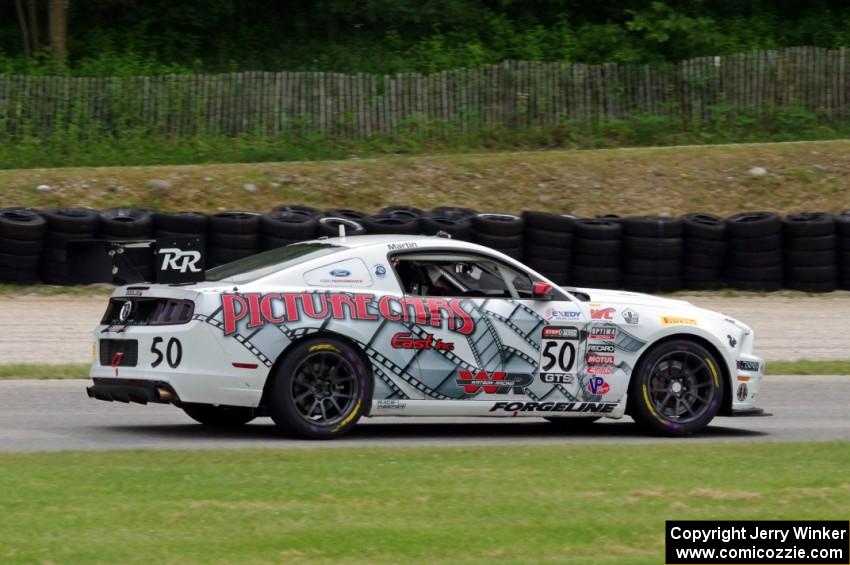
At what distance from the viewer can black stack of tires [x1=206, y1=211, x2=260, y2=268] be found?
19.8 m

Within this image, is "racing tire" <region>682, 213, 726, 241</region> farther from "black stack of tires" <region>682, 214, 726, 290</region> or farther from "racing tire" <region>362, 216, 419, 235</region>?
"racing tire" <region>362, 216, 419, 235</region>

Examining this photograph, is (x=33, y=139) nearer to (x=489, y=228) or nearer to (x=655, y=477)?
(x=489, y=228)

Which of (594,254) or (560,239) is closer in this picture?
(560,239)

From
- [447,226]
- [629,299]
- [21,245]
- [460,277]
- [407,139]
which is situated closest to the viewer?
[460,277]

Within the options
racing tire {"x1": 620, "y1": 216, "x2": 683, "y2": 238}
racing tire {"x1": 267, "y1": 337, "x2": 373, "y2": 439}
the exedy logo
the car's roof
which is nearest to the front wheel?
the exedy logo

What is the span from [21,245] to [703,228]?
395 inches

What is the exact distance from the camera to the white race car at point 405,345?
971 centimetres

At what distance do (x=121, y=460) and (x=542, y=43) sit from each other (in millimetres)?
26739

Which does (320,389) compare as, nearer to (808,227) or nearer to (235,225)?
(235,225)

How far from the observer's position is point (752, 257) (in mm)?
21266

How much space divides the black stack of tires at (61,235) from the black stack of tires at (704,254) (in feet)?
28.9

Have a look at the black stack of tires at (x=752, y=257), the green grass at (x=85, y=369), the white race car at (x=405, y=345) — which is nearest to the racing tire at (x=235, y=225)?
the green grass at (x=85, y=369)

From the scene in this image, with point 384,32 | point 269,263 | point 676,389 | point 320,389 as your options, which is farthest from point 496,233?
point 384,32

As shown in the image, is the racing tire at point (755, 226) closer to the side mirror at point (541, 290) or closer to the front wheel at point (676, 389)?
the front wheel at point (676, 389)
